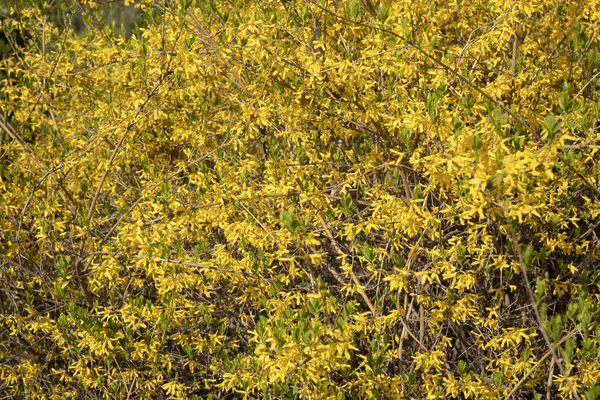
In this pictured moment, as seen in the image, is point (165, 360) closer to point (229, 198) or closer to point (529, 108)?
point (229, 198)

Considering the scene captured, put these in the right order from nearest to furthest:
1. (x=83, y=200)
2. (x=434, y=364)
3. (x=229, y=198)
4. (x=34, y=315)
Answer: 1. (x=434, y=364)
2. (x=229, y=198)
3. (x=34, y=315)
4. (x=83, y=200)

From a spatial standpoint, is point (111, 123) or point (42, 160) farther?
point (42, 160)

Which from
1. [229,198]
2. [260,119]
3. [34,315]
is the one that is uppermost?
[260,119]

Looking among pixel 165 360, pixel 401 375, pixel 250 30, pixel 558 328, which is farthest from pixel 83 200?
pixel 558 328

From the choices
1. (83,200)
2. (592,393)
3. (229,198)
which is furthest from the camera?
(83,200)

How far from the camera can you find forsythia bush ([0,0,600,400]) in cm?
277

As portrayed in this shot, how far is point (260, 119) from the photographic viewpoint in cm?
326

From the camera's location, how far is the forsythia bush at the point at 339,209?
9.09 ft

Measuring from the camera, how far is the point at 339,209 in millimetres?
3021

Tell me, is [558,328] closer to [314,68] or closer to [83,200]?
[314,68]

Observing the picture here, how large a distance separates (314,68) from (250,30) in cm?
30

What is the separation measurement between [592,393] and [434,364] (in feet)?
2.58

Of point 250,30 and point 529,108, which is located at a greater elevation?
point 250,30

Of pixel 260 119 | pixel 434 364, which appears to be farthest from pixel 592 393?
pixel 260 119
